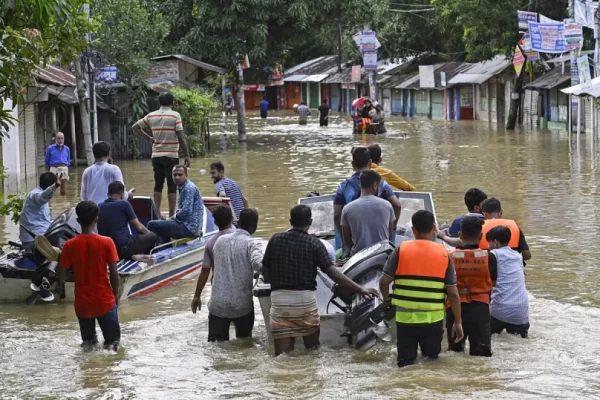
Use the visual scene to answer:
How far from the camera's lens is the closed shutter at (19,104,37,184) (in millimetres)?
24328

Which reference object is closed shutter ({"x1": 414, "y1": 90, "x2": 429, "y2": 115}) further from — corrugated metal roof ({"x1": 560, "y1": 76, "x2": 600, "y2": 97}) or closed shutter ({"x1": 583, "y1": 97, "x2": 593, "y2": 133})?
corrugated metal roof ({"x1": 560, "y1": 76, "x2": 600, "y2": 97})

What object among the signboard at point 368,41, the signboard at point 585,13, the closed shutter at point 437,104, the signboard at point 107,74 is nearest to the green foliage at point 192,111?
the signboard at point 107,74

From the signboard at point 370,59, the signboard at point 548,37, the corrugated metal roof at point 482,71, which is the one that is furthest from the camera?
the corrugated metal roof at point 482,71

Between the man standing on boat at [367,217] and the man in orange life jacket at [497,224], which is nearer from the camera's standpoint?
the man in orange life jacket at [497,224]

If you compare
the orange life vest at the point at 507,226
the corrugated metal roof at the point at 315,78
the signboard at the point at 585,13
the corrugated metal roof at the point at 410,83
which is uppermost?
the corrugated metal roof at the point at 315,78

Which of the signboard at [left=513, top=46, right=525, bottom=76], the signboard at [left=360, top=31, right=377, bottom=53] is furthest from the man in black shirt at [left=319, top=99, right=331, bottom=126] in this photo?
the signboard at [left=513, top=46, right=525, bottom=76]

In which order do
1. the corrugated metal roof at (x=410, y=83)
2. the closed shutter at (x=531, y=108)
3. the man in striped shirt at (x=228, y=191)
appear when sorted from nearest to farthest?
the man in striped shirt at (x=228, y=191)
the closed shutter at (x=531, y=108)
the corrugated metal roof at (x=410, y=83)

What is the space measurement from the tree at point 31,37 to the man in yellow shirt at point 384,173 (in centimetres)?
301

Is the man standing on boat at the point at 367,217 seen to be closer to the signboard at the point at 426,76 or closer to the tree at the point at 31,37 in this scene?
the tree at the point at 31,37

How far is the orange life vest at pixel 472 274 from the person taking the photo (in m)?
8.01

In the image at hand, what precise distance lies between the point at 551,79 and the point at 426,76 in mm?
15222

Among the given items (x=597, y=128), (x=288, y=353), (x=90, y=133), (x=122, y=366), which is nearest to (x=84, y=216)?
(x=122, y=366)

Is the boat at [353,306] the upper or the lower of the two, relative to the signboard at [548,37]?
lower

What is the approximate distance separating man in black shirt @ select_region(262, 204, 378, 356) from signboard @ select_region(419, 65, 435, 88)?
163ft
